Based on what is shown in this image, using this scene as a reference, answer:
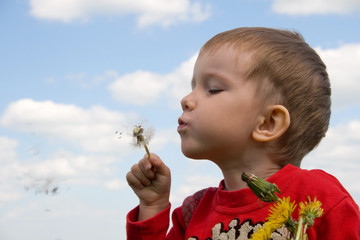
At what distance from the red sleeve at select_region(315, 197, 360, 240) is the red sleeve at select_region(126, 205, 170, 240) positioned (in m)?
0.93

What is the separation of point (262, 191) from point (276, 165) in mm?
1192

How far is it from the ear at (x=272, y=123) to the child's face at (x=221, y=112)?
3 centimetres

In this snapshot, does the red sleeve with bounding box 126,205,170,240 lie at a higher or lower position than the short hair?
lower

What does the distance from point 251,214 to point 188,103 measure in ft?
1.86

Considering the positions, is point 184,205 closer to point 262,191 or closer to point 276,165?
point 276,165

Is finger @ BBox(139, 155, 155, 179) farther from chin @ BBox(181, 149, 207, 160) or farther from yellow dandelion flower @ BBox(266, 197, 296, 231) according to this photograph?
yellow dandelion flower @ BBox(266, 197, 296, 231)

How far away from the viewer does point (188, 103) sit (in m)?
2.29

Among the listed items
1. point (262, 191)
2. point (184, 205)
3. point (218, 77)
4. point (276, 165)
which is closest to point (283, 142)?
point (276, 165)

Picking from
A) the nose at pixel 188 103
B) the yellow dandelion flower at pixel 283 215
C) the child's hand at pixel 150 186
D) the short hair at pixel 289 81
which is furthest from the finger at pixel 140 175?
the yellow dandelion flower at pixel 283 215

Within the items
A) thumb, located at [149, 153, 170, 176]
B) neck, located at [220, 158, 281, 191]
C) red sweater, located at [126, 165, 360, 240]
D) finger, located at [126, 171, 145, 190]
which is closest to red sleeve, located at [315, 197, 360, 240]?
red sweater, located at [126, 165, 360, 240]

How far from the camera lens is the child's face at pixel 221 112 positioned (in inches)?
88.0

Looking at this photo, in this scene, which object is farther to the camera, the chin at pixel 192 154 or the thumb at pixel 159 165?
the thumb at pixel 159 165

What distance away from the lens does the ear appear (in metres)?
2.24

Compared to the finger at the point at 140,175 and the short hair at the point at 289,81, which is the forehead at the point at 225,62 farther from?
the finger at the point at 140,175
